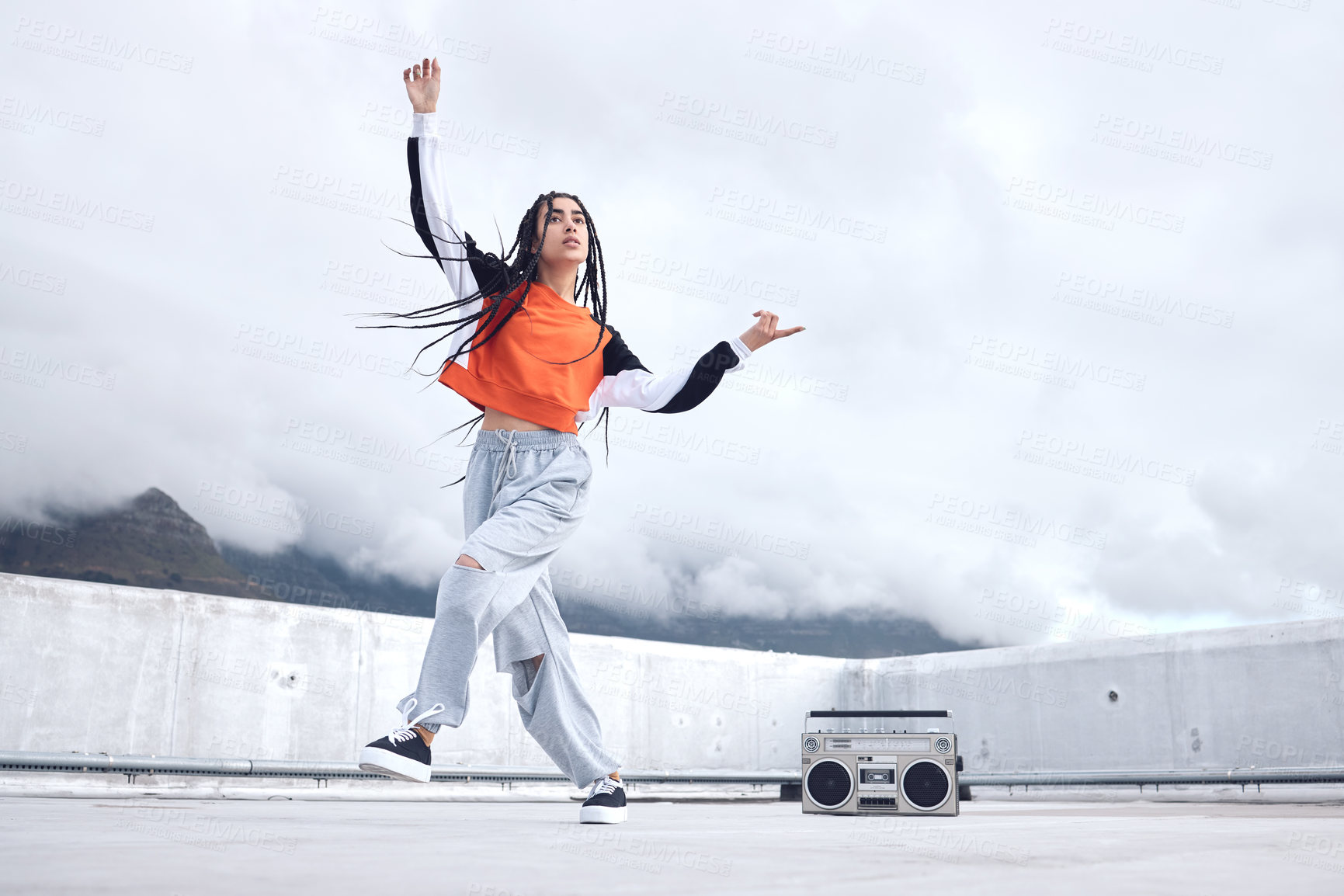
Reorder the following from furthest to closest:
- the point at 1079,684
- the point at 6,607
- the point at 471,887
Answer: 1. the point at 1079,684
2. the point at 6,607
3. the point at 471,887

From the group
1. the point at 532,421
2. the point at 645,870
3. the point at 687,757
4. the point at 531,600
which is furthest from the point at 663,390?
the point at 687,757

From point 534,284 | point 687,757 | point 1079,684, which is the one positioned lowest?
point 687,757

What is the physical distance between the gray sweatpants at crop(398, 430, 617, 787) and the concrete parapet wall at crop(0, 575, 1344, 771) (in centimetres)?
396

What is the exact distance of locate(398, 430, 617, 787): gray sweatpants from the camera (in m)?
1.97

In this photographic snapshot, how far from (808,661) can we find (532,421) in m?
7.12

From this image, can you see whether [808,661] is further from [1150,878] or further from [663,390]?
[1150,878]

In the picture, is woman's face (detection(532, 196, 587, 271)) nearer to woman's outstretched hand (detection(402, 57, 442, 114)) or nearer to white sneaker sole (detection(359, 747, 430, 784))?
woman's outstretched hand (detection(402, 57, 442, 114))

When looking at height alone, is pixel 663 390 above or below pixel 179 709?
above

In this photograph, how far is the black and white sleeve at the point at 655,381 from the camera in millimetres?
2156

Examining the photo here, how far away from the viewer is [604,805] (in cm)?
207

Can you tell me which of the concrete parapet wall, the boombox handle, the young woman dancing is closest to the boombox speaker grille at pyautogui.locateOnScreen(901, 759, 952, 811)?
the boombox handle

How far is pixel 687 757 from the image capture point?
7922 millimetres

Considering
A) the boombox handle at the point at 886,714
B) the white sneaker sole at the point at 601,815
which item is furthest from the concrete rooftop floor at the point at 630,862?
the boombox handle at the point at 886,714

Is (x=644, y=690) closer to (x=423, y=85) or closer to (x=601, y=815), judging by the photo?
(x=601, y=815)
